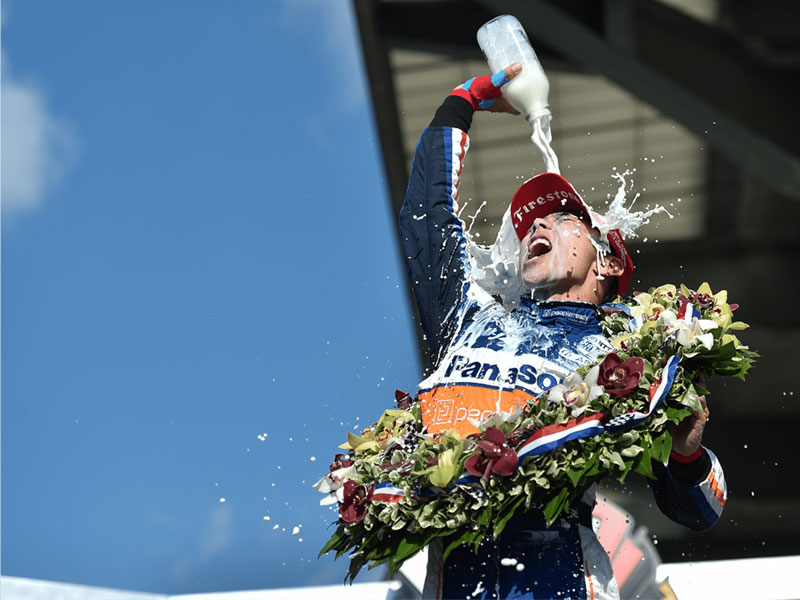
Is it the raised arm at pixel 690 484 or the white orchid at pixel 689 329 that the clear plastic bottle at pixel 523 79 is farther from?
the raised arm at pixel 690 484

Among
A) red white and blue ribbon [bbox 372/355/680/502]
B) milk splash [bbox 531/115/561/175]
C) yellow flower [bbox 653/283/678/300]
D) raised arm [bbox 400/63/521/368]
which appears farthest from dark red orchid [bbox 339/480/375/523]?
milk splash [bbox 531/115/561/175]

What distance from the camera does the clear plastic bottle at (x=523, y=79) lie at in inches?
159

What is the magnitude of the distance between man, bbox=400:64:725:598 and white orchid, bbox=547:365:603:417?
0.69 feet

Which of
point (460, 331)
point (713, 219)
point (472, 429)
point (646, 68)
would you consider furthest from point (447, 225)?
point (713, 219)

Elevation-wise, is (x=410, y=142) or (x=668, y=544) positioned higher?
(x=410, y=142)

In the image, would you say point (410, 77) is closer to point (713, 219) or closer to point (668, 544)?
point (713, 219)

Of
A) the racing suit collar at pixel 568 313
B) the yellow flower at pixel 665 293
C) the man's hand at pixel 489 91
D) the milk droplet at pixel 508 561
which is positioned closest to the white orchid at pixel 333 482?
the milk droplet at pixel 508 561

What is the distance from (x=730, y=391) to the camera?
45.5 feet

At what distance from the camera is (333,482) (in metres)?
3.49

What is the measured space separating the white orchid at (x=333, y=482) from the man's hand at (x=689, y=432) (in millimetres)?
987

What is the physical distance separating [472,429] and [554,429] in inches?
14.1

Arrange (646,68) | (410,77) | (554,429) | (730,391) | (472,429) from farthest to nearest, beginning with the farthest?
1. (730,391)
2. (410,77)
3. (646,68)
4. (472,429)
5. (554,429)

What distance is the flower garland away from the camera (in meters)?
3.08

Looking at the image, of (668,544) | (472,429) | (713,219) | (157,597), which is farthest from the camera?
(668,544)
